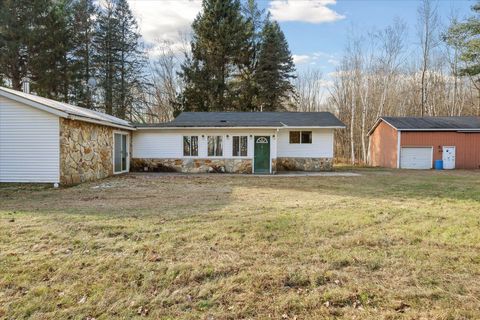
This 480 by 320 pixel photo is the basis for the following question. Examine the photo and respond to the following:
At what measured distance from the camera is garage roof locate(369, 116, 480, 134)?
19.4 m

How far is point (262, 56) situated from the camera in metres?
25.7

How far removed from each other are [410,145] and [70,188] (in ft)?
61.0

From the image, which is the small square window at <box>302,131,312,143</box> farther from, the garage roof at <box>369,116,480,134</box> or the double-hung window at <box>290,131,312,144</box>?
the garage roof at <box>369,116,480,134</box>

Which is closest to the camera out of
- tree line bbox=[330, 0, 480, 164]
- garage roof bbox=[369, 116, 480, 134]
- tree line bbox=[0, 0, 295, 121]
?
garage roof bbox=[369, 116, 480, 134]

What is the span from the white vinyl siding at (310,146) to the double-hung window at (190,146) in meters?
4.77

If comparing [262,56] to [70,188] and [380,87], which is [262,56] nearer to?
[380,87]

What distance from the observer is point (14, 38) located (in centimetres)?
1883

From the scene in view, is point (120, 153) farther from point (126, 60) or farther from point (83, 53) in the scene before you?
point (126, 60)

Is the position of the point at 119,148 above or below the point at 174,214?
above

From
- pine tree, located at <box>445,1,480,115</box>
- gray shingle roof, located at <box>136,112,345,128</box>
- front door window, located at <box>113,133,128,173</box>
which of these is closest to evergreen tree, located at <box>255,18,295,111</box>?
gray shingle roof, located at <box>136,112,345,128</box>

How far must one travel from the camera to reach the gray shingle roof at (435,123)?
19500 millimetres

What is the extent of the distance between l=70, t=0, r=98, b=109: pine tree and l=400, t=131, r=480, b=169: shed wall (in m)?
21.2

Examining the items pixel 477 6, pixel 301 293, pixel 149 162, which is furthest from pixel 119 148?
pixel 477 6

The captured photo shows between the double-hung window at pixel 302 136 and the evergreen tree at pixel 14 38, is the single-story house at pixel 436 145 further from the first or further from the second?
the evergreen tree at pixel 14 38
